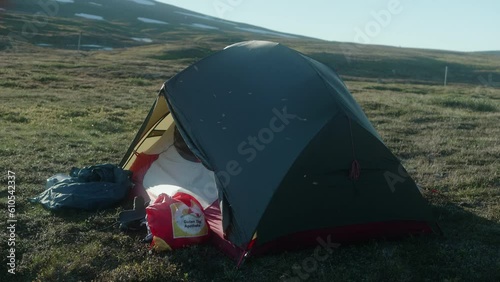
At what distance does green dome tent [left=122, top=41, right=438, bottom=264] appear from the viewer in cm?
604

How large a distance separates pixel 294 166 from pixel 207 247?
149 cm

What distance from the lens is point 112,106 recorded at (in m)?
17.3

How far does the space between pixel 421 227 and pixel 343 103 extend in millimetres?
1901

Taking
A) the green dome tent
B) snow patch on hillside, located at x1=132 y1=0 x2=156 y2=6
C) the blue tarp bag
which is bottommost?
the blue tarp bag

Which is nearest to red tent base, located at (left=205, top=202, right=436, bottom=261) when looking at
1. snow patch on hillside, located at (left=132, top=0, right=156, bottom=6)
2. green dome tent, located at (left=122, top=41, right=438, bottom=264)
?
green dome tent, located at (left=122, top=41, right=438, bottom=264)

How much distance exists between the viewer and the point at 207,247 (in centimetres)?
634

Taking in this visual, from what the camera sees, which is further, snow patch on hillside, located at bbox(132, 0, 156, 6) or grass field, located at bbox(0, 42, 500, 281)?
snow patch on hillside, located at bbox(132, 0, 156, 6)

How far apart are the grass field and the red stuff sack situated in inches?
7.1

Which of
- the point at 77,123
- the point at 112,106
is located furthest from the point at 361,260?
the point at 112,106

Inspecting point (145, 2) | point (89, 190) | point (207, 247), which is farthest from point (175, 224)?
point (145, 2)

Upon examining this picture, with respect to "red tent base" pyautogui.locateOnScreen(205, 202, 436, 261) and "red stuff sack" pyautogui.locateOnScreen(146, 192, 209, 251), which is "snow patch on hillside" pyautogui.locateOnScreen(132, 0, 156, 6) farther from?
"red tent base" pyautogui.locateOnScreen(205, 202, 436, 261)

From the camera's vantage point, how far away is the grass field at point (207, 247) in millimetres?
5703

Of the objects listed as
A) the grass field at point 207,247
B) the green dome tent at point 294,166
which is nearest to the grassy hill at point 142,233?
the grass field at point 207,247

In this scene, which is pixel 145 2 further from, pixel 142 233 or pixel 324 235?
pixel 324 235
